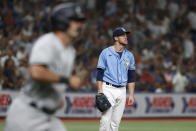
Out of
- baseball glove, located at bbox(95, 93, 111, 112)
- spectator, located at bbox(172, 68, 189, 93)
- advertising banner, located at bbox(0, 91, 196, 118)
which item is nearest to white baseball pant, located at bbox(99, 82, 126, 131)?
baseball glove, located at bbox(95, 93, 111, 112)

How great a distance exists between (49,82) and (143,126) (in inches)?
464

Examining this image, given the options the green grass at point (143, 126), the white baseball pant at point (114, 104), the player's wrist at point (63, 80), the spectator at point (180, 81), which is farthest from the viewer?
the spectator at point (180, 81)

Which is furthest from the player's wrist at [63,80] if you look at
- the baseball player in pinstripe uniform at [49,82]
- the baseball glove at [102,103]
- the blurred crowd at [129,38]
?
the blurred crowd at [129,38]

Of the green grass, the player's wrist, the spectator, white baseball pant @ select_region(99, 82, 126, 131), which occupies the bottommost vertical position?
the green grass

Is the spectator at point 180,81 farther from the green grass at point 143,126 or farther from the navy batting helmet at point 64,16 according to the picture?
the navy batting helmet at point 64,16

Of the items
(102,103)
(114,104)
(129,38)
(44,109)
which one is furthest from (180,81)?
(44,109)

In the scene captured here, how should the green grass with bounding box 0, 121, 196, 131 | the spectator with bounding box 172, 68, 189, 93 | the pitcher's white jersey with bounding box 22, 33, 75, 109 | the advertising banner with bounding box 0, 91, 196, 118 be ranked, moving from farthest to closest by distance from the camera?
the spectator with bounding box 172, 68, 189, 93, the advertising banner with bounding box 0, 91, 196, 118, the green grass with bounding box 0, 121, 196, 131, the pitcher's white jersey with bounding box 22, 33, 75, 109

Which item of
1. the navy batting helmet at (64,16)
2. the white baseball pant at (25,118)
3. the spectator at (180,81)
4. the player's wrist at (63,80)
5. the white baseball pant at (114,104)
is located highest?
the navy batting helmet at (64,16)

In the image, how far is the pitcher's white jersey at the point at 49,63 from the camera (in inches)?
201

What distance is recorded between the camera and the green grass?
1562 cm

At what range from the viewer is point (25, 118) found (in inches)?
205

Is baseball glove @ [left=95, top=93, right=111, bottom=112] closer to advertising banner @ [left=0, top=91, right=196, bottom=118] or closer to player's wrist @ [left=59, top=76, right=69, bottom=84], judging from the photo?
player's wrist @ [left=59, top=76, right=69, bottom=84]

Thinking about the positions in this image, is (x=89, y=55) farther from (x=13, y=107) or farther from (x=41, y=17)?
(x=13, y=107)

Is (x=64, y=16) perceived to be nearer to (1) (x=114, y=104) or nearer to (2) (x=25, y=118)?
(2) (x=25, y=118)
